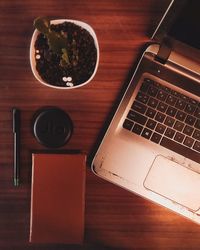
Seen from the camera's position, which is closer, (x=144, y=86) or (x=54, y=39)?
(x=54, y=39)

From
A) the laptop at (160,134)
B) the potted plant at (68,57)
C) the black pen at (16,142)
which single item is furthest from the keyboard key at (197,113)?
the black pen at (16,142)

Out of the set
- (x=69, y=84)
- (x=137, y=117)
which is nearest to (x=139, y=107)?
(x=137, y=117)

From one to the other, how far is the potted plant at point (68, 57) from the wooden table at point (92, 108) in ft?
0.11

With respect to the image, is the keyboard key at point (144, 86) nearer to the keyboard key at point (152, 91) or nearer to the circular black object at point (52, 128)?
the keyboard key at point (152, 91)

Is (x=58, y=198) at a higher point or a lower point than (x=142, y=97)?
lower

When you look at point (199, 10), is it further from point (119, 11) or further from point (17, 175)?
point (17, 175)

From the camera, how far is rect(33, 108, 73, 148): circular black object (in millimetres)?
812

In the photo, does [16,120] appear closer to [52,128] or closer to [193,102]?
[52,128]

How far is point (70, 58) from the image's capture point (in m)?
0.79

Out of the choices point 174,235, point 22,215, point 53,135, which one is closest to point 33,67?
point 53,135

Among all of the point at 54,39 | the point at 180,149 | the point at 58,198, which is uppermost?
the point at 54,39

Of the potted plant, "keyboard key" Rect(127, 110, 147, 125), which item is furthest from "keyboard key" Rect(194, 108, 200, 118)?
the potted plant

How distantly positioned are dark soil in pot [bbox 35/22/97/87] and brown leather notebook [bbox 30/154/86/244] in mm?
146

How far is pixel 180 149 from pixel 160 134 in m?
0.05
